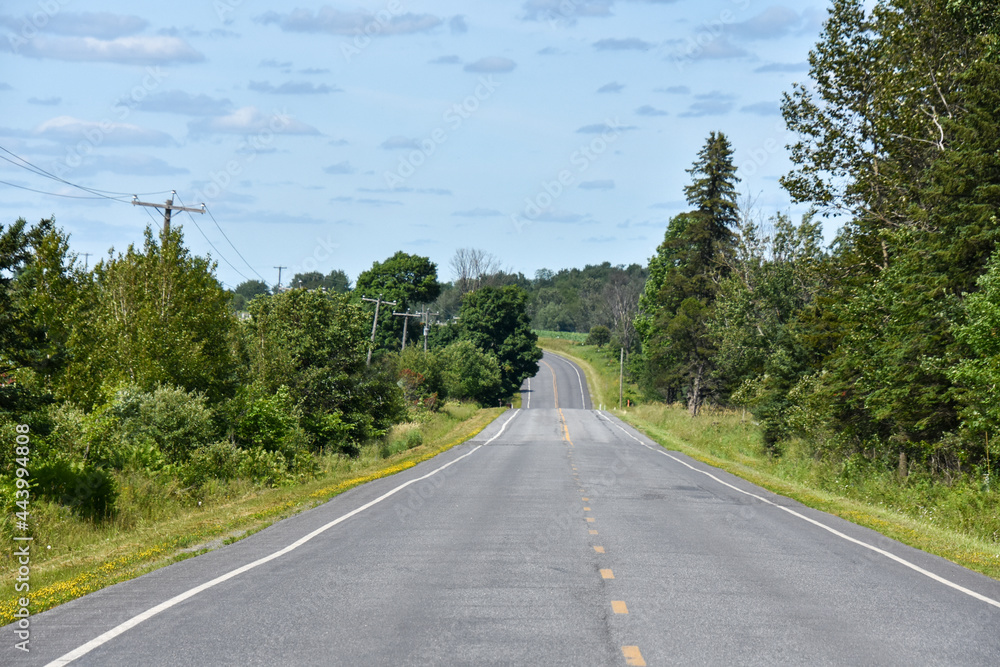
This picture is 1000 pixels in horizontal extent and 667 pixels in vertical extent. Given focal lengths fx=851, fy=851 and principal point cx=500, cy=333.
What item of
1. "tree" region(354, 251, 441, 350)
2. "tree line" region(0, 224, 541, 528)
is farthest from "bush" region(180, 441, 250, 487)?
"tree" region(354, 251, 441, 350)

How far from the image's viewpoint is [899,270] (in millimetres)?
22672

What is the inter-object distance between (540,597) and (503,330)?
89.8 meters

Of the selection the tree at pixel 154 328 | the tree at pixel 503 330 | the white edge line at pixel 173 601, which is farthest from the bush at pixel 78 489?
the tree at pixel 503 330

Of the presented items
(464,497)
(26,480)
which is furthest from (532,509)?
(26,480)

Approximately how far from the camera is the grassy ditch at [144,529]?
10008 millimetres

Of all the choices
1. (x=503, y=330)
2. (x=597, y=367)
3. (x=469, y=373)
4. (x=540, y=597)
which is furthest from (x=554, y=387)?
(x=540, y=597)

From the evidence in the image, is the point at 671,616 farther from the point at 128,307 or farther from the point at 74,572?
the point at 128,307

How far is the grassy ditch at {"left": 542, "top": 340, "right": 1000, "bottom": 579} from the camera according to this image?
1443cm

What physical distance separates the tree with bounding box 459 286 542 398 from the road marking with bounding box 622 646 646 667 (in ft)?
291

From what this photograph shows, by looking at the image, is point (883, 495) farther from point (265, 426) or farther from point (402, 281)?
point (402, 281)

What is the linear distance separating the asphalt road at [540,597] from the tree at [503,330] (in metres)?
79.7

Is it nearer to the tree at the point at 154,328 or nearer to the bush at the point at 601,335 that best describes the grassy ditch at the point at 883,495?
the tree at the point at 154,328

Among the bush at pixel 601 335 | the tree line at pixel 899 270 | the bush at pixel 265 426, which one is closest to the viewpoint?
the tree line at pixel 899 270

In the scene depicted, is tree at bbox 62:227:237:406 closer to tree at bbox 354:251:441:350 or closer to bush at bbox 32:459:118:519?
bush at bbox 32:459:118:519
